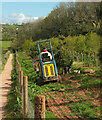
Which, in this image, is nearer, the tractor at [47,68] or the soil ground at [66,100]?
the soil ground at [66,100]

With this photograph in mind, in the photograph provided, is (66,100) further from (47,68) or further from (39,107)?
(39,107)

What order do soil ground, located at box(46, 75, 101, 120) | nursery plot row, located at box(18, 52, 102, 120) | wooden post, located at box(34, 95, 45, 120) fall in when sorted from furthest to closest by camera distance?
1. soil ground, located at box(46, 75, 101, 120)
2. nursery plot row, located at box(18, 52, 102, 120)
3. wooden post, located at box(34, 95, 45, 120)

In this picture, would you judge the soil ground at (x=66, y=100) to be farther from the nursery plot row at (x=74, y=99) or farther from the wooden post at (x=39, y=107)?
the wooden post at (x=39, y=107)

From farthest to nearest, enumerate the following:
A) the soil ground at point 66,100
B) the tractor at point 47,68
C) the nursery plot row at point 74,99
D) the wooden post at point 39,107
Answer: the tractor at point 47,68 → the soil ground at point 66,100 → the nursery plot row at point 74,99 → the wooden post at point 39,107

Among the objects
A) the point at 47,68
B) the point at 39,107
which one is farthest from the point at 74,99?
the point at 39,107

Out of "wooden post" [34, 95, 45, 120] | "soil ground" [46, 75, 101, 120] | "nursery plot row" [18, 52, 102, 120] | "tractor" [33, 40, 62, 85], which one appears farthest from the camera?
"tractor" [33, 40, 62, 85]

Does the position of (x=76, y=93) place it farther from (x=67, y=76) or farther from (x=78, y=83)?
(x=67, y=76)

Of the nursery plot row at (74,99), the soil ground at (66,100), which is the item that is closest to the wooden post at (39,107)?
the nursery plot row at (74,99)

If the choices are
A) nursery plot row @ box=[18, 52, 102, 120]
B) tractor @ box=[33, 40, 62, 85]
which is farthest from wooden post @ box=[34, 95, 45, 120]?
tractor @ box=[33, 40, 62, 85]

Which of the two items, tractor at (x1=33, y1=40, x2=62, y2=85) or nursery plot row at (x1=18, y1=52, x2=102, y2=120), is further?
tractor at (x1=33, y1=40, x2=62, y2=85)

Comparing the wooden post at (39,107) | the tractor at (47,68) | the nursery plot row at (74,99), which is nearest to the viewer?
the wooden post at (39,107)

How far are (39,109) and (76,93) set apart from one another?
5.53 meters

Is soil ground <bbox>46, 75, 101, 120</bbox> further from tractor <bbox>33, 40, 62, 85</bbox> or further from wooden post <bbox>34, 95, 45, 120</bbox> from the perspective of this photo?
wooden post <bbox>34, 95, 45, 120</bbox>

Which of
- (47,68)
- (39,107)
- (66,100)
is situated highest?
(47,68)
